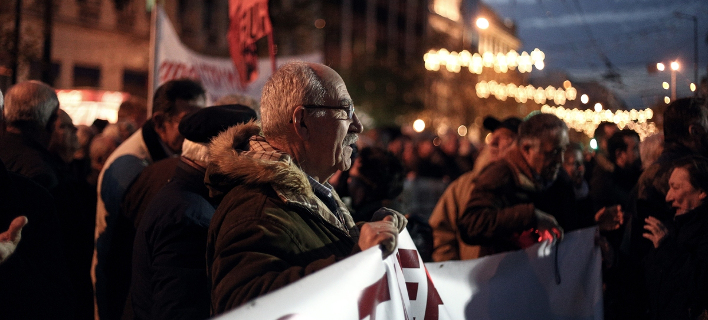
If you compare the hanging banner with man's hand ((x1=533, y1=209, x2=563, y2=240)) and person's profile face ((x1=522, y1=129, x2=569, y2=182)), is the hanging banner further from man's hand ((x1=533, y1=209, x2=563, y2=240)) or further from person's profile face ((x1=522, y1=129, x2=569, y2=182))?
man's hand ((x1=533, y1=209, x2=563, y2=240))

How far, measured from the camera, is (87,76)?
92.6ft

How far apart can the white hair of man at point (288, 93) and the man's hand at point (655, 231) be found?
211 centimetres

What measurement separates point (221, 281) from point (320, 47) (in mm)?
46858

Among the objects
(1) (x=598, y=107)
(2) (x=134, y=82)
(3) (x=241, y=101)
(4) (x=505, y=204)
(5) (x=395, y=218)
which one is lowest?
(4) (x=505, y=204)

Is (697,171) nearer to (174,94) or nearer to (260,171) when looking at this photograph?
(260,171)

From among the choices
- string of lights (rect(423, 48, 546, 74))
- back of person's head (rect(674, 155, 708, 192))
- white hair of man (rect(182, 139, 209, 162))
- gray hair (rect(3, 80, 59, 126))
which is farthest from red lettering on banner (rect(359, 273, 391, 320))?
string of lights (rect(423, 48, 546, 74))

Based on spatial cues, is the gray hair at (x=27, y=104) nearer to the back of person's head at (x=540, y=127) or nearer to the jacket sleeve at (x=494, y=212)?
the jacket sleeve at (x=494, y=212)

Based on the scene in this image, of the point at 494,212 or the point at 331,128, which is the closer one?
the point at 331,128

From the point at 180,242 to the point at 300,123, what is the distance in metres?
0.85

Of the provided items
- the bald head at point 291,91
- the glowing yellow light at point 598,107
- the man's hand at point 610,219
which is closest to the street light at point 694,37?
the glowing yellow light at point 598,107

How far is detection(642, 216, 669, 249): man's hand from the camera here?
3.37 metres

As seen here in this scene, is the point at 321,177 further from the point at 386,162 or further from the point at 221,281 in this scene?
the point at 386,162

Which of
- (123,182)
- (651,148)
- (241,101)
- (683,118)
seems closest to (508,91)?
(651,148)

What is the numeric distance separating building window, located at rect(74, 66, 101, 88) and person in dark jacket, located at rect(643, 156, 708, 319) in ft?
91.7
